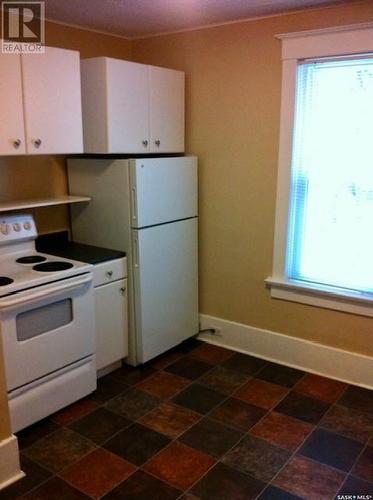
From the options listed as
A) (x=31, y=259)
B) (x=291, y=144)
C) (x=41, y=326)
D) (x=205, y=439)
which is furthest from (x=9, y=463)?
(x=291, y=144)

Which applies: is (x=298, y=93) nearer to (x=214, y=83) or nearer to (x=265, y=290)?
(x=214, y=83)

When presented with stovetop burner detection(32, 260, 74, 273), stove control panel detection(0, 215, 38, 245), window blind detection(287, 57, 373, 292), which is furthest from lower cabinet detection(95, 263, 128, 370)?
window blind detection(287, 57, 373, 292)

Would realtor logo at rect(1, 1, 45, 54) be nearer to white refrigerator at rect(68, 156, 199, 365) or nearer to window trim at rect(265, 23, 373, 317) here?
white refrigerator at rect(68, 156, 199, 365)

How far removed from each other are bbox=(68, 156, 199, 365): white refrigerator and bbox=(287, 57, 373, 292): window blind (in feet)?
2.47

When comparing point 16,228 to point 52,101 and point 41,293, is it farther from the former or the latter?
point 52,101

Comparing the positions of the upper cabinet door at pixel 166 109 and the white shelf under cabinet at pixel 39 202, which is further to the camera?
the upper cabinet door at pixel 166 109

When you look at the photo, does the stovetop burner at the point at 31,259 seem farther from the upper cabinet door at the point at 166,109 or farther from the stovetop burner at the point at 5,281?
the upper cabinet door at the point at 166,109

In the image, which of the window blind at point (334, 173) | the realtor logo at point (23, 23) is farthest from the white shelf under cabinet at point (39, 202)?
the window blind at point (334, 173)

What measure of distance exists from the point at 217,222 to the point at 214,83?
97 centimetres

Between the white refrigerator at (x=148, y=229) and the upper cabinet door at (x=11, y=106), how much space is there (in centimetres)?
66

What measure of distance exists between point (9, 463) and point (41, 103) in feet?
5.98

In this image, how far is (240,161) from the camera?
3.18m

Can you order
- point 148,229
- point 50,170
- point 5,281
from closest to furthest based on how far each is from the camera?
1. point 5,281
2. point 148,229
3. point 50,170

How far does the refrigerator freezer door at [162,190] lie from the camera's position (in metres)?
2.90
